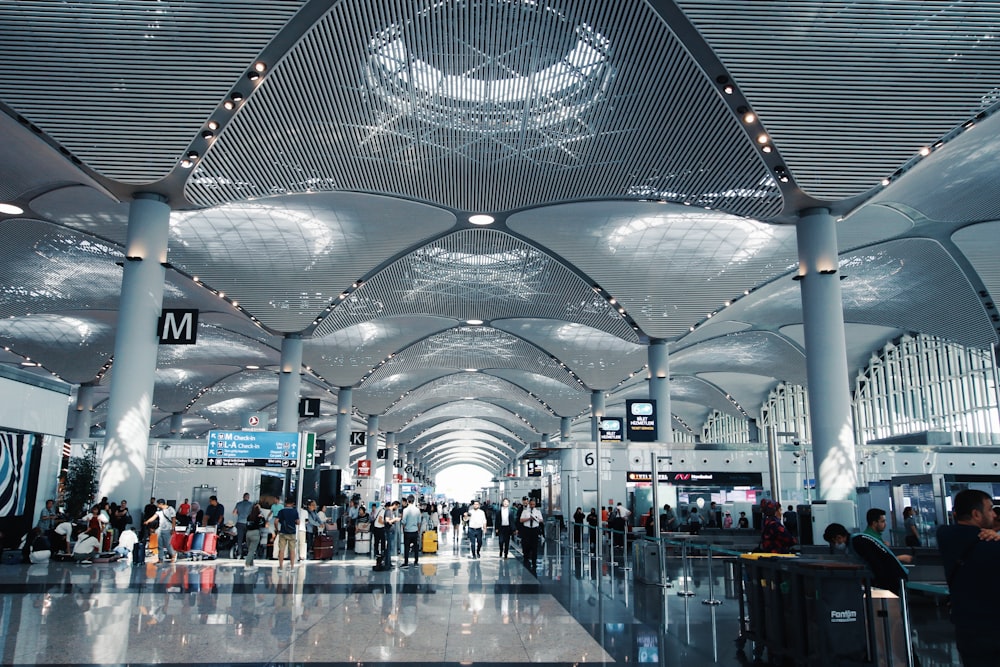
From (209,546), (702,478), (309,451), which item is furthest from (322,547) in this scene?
(702,478)

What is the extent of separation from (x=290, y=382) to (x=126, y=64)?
18.6 m

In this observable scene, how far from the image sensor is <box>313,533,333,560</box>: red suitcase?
19531 millimetres

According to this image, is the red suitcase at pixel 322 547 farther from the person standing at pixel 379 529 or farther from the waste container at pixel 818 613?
the waste container at pixel 818 613

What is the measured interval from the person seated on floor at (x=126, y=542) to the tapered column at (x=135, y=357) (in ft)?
2.17

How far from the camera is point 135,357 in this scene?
1694cm

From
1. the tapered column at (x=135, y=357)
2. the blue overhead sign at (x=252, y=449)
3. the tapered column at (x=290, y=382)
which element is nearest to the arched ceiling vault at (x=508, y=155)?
the tapered column at (x=290, y=382)

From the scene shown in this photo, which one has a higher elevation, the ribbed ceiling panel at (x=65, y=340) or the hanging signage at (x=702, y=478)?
the ribbed ceiling panel at (x=65, y=340)

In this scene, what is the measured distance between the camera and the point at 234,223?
22.5 metres

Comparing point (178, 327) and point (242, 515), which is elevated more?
point (178, 327)

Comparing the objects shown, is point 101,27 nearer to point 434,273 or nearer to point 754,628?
point 754,628

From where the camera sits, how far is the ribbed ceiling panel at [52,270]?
23.6 metres

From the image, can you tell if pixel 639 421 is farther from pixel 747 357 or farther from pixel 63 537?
pixel 63 537

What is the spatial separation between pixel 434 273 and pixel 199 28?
1596 cm

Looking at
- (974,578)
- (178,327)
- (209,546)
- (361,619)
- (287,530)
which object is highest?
(178,327)
